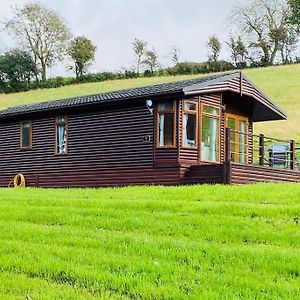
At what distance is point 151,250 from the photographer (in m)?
6.83

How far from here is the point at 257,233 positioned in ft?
25.1

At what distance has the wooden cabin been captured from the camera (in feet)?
53.5

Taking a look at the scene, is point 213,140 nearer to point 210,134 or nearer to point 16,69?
point 210,134

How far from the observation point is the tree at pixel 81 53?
62.4 meters

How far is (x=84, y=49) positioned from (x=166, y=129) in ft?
159

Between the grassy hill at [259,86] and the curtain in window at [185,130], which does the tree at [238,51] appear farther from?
the curtain in window at [185,130]

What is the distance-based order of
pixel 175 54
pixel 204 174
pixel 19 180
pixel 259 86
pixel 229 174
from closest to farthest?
pixel 229 174
pixel 204 174
pixel 19 180
pixel 259 86
pixel 175 54

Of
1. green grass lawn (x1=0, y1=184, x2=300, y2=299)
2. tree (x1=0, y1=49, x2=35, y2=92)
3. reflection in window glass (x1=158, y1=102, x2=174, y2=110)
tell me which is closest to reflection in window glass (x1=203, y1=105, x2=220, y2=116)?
reflection in window glass (x1=158, y1=102, x2=174, y2=110)

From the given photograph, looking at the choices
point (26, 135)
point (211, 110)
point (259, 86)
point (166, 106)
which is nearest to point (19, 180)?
point (26, 135)

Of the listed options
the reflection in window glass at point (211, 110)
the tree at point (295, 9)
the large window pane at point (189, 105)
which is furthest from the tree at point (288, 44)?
the large window pane at point (189, 105)

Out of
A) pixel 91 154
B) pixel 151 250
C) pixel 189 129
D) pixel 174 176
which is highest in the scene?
pixel 189 129

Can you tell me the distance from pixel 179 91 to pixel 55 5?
5124 centimetres

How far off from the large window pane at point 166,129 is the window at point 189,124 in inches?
14.2

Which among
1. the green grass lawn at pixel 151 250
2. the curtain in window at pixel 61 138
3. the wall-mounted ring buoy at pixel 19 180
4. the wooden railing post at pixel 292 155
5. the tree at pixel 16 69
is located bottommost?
the green grass lawn at pixel 151 250
